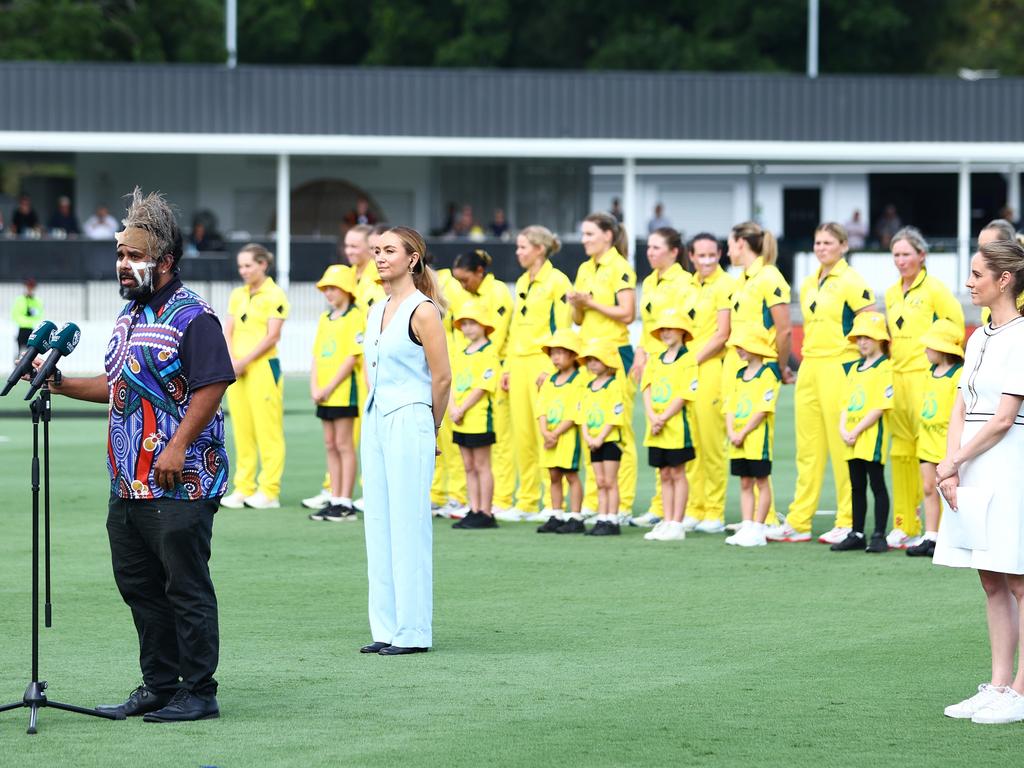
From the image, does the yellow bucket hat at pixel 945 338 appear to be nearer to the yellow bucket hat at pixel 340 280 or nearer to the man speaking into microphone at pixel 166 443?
the yellow bucket hat at pixel 340 280

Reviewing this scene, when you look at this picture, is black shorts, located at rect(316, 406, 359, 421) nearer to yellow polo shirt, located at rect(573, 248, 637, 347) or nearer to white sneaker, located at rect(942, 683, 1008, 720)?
yellow polo shirt, located at rect(573, 248, 637, 347)

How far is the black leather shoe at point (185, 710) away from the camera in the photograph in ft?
21.8

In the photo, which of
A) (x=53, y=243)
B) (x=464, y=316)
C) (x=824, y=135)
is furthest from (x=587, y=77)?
(x=464, y=316)

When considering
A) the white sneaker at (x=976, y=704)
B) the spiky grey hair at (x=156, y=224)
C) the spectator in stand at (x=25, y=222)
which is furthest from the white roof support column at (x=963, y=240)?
the spiky grey hair at (x=156, y=224)

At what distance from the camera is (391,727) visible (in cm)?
659

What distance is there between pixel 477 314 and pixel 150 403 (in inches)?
236

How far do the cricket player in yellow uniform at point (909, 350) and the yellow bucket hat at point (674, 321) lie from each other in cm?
134

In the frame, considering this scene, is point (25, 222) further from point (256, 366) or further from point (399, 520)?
point (399, 520)

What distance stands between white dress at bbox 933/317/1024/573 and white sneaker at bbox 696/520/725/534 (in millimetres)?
5314

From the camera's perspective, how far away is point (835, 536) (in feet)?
37.6

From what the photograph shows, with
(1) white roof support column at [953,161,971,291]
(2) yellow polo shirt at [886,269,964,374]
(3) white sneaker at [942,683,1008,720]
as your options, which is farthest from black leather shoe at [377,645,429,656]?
(1) white roof support column at [953,161,971,291]

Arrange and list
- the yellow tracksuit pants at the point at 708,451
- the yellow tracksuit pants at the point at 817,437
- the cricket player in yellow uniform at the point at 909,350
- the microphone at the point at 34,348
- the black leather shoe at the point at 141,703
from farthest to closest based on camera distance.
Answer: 1. the yellow tracksuit pants at the point at 708,451
2. the yellow tracksuit pants at the point at 817,437
3. the cricket player in yellow uniform at the point at 909,350
4. the black leather shoe at the point at 141,703
5. the microphone at the point at 34,348

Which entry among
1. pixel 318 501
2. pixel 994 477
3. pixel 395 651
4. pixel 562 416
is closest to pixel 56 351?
pixel 395 651

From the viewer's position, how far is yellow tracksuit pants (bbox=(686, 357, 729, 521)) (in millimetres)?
12086
